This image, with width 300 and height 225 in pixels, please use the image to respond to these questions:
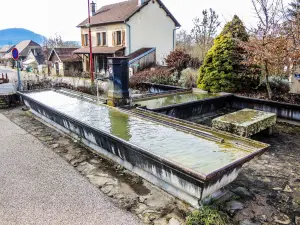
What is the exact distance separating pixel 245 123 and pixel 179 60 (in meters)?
10.9

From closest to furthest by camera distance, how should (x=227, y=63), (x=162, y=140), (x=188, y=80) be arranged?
(x=162, y=140)
(x=227, y=63)
(x=188, y=80)

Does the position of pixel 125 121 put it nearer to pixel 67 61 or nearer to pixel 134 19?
pixel 134 19

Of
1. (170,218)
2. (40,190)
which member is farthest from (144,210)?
(40,190)

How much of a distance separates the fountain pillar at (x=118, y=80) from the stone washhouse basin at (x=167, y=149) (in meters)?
0.40

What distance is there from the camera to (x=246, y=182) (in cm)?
423

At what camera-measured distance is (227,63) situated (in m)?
10.1

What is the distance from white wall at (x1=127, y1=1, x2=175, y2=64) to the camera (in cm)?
2114

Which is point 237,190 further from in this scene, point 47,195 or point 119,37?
point 119,37

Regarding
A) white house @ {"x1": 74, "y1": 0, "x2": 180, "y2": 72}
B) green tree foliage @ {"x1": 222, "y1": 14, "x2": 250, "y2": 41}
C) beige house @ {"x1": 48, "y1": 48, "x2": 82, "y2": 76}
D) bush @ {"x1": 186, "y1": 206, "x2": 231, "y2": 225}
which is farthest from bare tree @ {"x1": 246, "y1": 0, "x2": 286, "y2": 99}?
beige house @ {"x1": 48, "y1": 48, "x2": 82, "y2": 76}

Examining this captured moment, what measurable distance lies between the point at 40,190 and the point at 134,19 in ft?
62.3

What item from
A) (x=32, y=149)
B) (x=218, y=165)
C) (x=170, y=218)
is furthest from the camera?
(x=32, y=149)

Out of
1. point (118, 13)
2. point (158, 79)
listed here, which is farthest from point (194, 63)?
point (118, 13)

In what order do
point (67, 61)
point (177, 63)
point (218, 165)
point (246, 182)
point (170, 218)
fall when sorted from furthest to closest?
point (67, 61) → point (177, 63) → point (246, 182) → point (218, 165) → point (170, 218)

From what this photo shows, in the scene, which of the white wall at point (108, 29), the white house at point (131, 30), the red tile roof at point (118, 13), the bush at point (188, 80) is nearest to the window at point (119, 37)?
the white house at point (131, 30)
